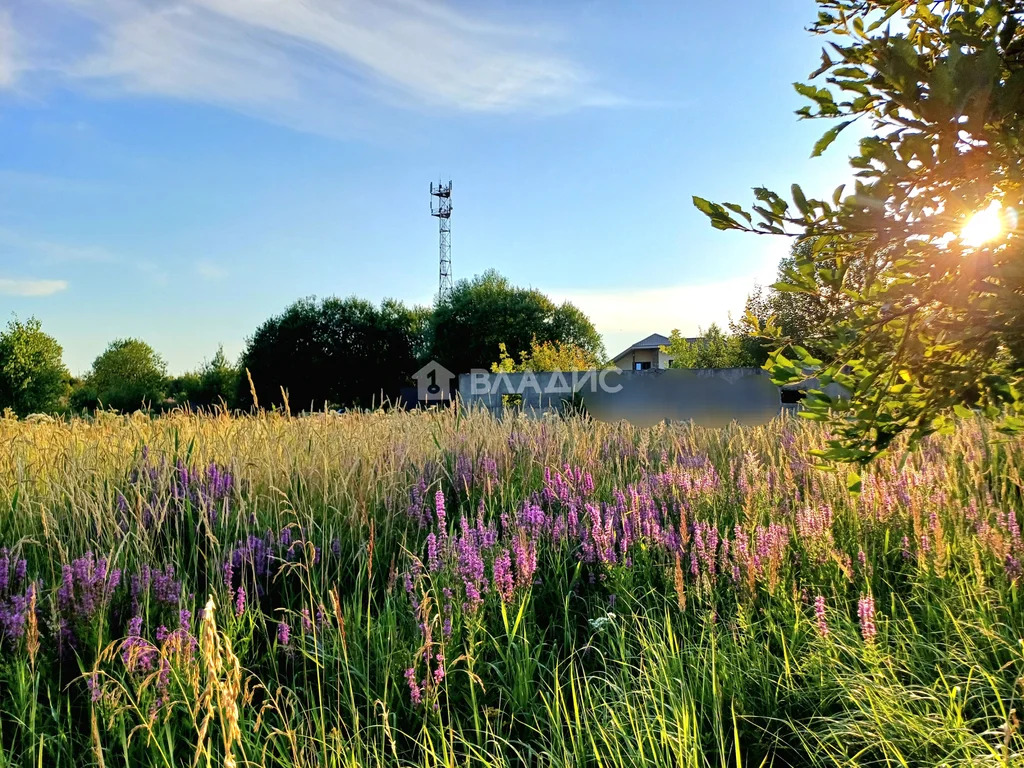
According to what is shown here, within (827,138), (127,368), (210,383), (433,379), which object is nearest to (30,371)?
(210,383)

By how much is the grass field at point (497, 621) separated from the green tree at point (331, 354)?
31959 mm

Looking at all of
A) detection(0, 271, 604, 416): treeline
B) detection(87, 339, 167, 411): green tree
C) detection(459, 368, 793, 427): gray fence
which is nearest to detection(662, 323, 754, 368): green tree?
detection(459, 368, 793, 427): gray fence

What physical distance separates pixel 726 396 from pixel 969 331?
971 centimetres

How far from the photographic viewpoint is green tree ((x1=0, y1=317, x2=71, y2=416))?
32.6 metres

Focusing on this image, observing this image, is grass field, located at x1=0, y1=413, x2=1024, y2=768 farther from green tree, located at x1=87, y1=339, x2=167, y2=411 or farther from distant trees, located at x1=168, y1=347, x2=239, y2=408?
green tree, located at x1=87, y1=339, x2=167, y2=411

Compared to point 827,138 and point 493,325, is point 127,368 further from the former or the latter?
point 827,138

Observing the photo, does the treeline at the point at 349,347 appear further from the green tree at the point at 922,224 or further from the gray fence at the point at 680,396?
the green tree at the point at 922,224

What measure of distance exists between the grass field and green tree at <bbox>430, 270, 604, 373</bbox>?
27.6 meters

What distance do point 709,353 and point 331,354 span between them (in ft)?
73.5

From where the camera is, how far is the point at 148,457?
427cm

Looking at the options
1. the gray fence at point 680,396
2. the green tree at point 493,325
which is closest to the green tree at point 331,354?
the green tree at point 493,325

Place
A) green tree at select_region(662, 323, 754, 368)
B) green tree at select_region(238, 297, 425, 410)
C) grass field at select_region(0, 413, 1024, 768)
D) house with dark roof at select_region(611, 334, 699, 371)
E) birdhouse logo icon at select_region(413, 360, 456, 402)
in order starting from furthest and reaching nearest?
house with dark roof at select_region(611, 334, 699, 371), green tree at select_region(238, 297, 425, 410), birdhouse logo icon at select_region(413, 360, 456, 402), green tree at select_region(662, 323, 754, 368), grass field at select_region(0, 413, 1024, 768)

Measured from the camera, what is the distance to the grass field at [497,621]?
217cm

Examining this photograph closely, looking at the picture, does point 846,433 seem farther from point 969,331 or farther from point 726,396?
point 726,396
